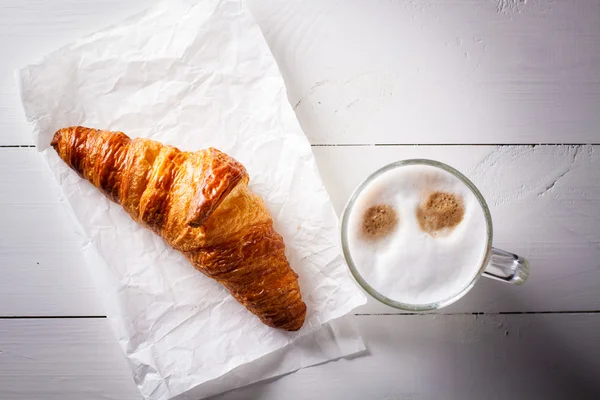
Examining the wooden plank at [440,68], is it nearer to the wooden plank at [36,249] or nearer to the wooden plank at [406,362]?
the wooden plank at [406,362]

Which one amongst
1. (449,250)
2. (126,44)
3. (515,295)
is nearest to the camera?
(449,250)

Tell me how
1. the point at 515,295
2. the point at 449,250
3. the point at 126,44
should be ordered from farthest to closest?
the point at 515,295, the point at 126,44, the point at 449,250

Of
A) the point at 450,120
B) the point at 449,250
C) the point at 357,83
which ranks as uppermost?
the point at 357,83

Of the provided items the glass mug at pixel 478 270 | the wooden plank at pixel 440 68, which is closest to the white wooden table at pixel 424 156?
the wooden plank at pixel 440 68

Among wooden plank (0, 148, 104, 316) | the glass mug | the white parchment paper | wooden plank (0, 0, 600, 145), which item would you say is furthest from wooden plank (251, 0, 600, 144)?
wooden plank (0, 148, 104, 316)

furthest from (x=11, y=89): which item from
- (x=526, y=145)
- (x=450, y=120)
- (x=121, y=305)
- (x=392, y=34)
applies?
(x=526, y=145)

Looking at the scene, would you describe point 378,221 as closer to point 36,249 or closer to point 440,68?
point 440,68

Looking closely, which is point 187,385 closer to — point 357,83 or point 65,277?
point 65,277
